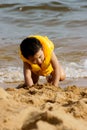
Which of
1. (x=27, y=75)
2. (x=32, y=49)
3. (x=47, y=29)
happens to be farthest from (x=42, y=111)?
(x=47, y=29)

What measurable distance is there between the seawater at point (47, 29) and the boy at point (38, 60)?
3.25ft

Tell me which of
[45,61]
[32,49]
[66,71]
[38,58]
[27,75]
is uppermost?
[32,49]

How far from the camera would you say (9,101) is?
3242 mm

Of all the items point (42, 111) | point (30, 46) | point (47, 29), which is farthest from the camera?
point (47, 29)

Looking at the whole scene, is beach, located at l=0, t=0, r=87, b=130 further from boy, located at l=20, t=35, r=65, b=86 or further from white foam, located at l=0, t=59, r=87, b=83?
boy, located at l=20, t=35, r=65, b=86

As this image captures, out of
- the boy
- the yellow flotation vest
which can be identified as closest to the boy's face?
the boy

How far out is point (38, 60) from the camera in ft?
14.3

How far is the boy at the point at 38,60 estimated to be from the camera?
4.15 meters

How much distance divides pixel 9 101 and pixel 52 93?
0.61 metres

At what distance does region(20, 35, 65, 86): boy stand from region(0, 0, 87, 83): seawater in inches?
39.0

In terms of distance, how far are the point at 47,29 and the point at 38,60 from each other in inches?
189

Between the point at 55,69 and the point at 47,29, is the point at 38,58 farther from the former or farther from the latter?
the point at 47,29

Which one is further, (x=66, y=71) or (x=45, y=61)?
(x=66, y=71)

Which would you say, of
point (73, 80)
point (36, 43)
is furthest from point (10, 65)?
point (36, 43)
